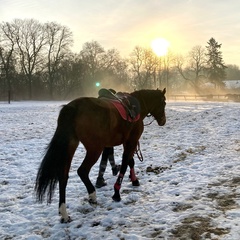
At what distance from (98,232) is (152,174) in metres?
3.20

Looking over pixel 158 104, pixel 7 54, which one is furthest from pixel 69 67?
pixel 158 104

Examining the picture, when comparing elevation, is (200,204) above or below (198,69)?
below

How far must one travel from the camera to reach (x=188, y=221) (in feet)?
14.3

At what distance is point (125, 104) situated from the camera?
19.0 ft

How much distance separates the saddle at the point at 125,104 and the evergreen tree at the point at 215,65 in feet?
230

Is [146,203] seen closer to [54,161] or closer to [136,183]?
[136,183]

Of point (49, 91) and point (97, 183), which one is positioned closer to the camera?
point (97, 183)

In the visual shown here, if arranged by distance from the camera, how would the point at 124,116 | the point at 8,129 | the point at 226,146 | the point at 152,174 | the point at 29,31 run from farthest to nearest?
the point at 29,31, the point at 8,129, the point at 226,146, the point at 152,174, the point at 124,116

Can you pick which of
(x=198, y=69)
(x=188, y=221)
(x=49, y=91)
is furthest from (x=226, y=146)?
(x=198, y=69)

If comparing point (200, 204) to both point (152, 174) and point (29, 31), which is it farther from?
point (29, 31)

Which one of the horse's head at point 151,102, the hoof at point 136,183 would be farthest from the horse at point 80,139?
the horse's head at point 151,102

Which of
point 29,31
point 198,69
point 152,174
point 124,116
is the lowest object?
point 152,174

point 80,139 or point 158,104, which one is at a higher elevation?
point 158,104

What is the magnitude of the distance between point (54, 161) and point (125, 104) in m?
1.87
